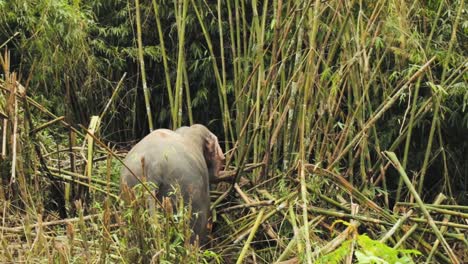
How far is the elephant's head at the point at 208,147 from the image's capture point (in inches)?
168

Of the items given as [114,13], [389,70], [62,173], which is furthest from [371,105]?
[114,13]

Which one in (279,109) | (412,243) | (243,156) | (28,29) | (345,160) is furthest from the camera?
(28,29)

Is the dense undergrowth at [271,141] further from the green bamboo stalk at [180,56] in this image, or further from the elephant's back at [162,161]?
the elephant's back at [162,161]

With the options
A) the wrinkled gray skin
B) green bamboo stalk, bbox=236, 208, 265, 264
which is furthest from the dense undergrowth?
the wrinkled gray skin

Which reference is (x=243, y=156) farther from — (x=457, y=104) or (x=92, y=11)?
(x=92, y=11)

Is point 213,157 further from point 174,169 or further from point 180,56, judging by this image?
point 180,56

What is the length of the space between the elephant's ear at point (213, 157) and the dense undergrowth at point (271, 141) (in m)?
0.10

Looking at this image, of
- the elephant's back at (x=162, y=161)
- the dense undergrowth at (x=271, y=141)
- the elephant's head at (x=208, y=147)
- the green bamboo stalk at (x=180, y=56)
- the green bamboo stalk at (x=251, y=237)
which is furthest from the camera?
the green bamboo stalk at (x=180, y=56)

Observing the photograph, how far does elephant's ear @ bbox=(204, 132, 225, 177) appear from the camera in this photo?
431 centimetres

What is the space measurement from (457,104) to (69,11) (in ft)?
7.91

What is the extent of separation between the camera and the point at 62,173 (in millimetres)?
4102

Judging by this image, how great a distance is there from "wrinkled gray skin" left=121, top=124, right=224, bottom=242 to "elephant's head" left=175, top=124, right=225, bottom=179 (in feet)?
0.42

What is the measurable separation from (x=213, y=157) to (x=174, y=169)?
1.80 ft

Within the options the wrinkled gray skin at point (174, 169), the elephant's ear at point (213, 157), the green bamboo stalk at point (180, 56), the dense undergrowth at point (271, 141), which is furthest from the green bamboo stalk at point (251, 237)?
the green bamboo stalk at point (180, 56)
